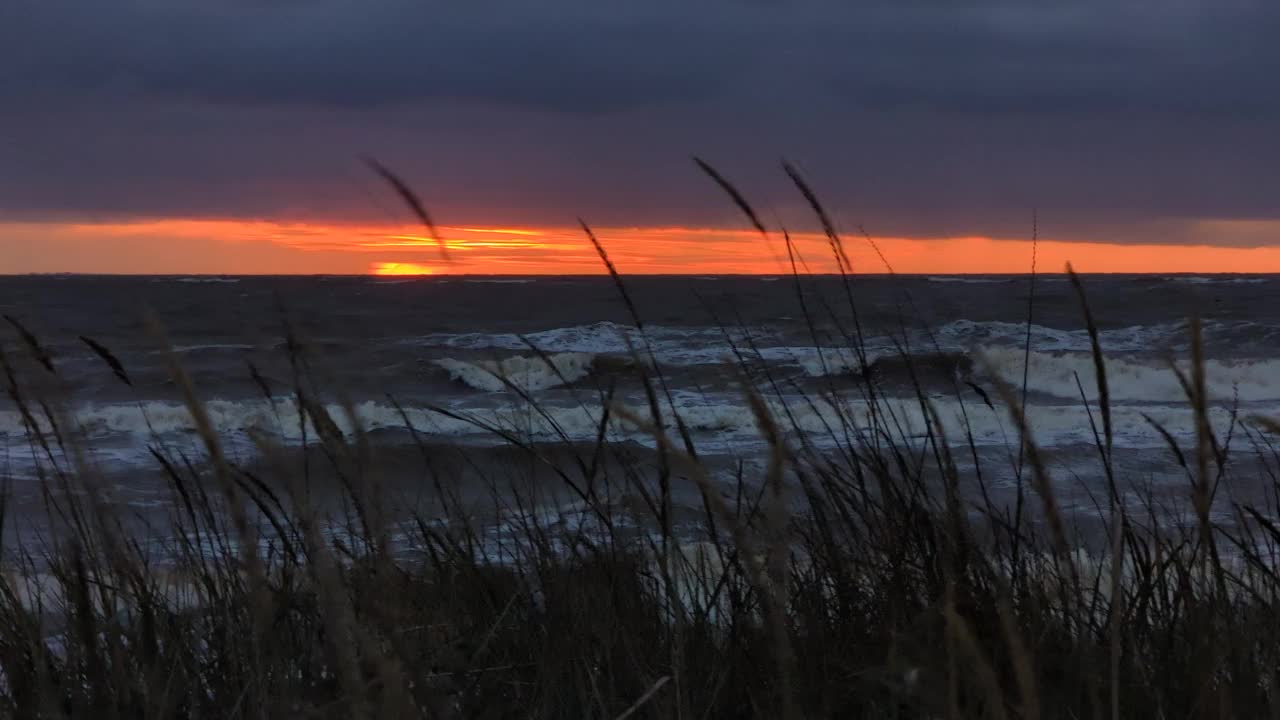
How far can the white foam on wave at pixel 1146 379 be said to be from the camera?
703 inches

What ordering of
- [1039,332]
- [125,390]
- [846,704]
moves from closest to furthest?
1. [846,704]
2. [125,390]
3. [1039,332]

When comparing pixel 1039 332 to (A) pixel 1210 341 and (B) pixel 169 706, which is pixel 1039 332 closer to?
(A) pixel 1210 341

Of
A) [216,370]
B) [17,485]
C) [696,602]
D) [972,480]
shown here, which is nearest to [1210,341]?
[972,480]

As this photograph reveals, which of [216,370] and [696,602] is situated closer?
[696,602]

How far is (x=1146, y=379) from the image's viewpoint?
1891 cm

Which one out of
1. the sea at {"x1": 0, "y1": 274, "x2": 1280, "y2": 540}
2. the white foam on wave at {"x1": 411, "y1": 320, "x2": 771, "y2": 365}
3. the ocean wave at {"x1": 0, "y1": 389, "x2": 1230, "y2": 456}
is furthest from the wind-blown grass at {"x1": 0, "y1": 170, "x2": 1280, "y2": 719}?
the white foam on wave at {"x1": 411, "y1": 320, "x2": 771, "y2": 365}

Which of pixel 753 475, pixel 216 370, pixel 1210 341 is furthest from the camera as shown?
pixel 1210 341

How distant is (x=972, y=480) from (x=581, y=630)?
6.19 meters

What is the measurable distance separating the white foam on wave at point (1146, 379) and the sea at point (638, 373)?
0.06 m

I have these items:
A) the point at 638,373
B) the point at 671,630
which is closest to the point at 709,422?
the point at 671,630

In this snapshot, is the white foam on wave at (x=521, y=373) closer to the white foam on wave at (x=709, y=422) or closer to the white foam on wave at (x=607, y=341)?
the white foam on wave at (x=607, y=341)

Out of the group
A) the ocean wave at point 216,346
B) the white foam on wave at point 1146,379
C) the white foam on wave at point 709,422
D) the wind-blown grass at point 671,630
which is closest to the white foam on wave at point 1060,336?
the white foam on wave at point 1146,379

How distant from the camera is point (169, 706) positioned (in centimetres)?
170

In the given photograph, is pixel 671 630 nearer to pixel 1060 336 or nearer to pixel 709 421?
pixel 709 421
